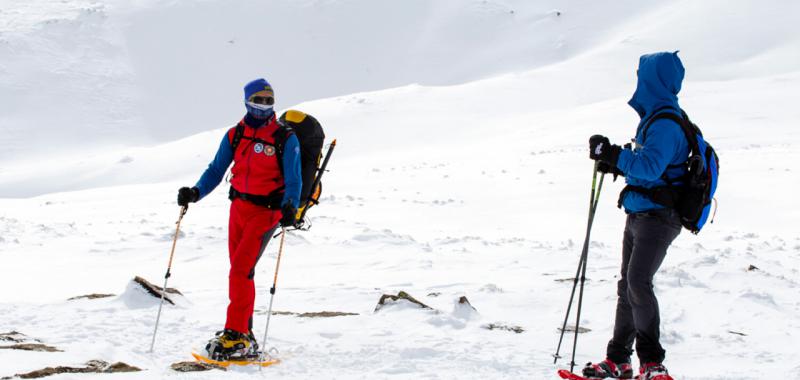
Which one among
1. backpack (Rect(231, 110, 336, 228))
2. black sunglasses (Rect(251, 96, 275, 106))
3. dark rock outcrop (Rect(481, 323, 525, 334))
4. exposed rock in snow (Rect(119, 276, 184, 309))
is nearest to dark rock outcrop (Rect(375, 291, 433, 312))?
dark rock outcrop (Rect(481, 323, 525, 334))

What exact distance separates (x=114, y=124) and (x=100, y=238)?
152 ft

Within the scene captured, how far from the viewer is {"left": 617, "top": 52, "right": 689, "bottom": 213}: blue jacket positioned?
4.76 metres

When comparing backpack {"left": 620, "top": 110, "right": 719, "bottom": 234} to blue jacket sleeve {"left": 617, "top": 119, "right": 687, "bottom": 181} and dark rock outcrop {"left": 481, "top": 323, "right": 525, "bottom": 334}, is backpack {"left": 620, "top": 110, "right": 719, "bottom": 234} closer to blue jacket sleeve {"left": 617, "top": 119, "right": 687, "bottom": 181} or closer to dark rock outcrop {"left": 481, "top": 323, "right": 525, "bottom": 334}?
blue jacket sleeve {"left": 617, "top": 119, "right": 687, "bottom": 181}

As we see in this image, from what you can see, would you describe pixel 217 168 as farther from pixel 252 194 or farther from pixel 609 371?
pixel 609 371

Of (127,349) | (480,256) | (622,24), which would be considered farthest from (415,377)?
(622,24)

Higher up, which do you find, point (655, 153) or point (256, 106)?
point (256, 106)

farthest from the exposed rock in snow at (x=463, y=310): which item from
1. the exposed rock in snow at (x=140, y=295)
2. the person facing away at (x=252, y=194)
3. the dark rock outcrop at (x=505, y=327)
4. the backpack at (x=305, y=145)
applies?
the exposed rock in snow at (x=140, y=295)

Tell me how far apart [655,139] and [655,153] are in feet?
0.30

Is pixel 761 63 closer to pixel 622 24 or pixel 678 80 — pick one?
pixel 622 24

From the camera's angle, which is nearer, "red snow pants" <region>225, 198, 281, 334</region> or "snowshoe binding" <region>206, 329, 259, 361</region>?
"snowshoe binding" <region>206, 329, 259, 361</region>

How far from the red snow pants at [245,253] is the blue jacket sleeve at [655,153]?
8.57ft

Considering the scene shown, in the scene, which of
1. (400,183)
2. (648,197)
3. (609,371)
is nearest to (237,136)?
(648,197)

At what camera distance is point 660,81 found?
5008mm

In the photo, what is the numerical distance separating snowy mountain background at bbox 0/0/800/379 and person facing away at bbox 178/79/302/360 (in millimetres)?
472
